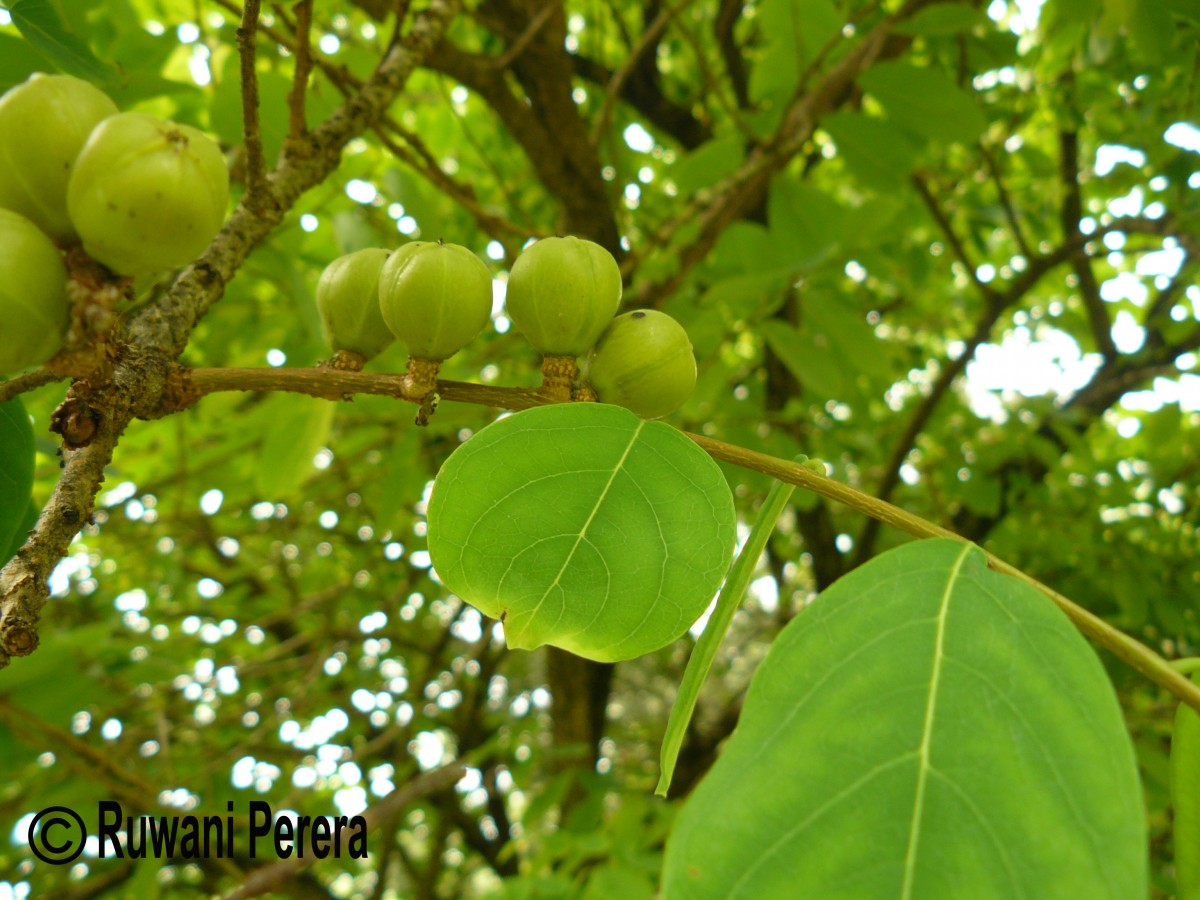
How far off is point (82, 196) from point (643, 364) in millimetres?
683

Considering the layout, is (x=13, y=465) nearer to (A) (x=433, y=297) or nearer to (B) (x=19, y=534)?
(B) (x=19, y=534)

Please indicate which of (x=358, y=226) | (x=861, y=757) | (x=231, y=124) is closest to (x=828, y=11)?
(x=358, y=226)

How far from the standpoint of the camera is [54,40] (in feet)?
4.00

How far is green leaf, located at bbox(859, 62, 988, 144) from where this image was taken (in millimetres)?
2674

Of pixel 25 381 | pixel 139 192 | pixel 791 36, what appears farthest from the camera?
pixel 791 36

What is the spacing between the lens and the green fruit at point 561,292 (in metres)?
1.17

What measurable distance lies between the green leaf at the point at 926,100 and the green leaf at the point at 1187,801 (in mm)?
2217

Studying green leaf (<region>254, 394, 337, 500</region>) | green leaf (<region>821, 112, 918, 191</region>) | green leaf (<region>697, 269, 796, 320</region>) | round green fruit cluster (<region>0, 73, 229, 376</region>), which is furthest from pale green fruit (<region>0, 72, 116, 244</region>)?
green leaf (<region>821, 112, 918, 191</region>)

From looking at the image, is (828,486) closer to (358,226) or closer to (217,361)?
(358,226)

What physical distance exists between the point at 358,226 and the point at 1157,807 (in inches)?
164

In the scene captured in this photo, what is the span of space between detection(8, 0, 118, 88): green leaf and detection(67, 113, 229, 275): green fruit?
0.45m

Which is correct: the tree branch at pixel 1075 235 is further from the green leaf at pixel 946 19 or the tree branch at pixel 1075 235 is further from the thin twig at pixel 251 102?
the thin twig at pixel 251 102

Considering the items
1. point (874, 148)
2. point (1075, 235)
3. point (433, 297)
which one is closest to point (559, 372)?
point (433, 297)

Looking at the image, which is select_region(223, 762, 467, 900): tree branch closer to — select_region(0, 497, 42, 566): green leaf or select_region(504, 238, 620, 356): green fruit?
select_region(0, 497, 42, 566): green leaf
